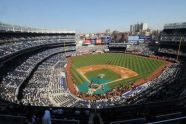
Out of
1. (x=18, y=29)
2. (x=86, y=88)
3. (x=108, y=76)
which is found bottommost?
(x=86, y=88)

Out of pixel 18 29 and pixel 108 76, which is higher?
pixel 18 29

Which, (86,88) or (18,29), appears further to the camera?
(18,29)

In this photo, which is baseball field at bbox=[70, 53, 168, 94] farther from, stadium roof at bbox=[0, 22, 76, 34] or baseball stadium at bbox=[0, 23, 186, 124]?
stadium roof at bbox=[0, 22, 76, 34]

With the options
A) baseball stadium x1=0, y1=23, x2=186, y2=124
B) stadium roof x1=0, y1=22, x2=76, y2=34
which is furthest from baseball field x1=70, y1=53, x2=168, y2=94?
stadium roof x1=0, y1=22, x2=76, y2=34

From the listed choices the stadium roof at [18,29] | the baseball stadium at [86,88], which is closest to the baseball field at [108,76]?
the baseball stadium at [86,88]

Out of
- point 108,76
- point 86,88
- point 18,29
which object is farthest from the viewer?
point 18,29

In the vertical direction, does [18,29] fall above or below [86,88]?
above

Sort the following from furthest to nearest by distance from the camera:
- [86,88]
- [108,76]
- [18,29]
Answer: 1. [18,29]
2. [108,76]
3. [86,88]

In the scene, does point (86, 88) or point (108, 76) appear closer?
point (86, 88)

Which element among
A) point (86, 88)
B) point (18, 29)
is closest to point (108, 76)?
point (86, 88)

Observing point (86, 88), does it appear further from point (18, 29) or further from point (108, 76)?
point (18, 29)

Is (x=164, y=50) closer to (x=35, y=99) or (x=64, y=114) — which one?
(x=35, y=99)
